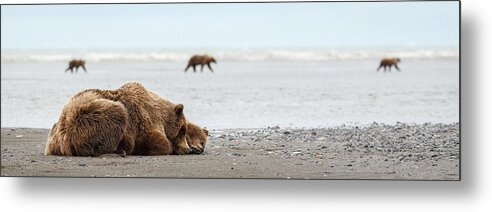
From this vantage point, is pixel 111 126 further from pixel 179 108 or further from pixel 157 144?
pixel 179 108

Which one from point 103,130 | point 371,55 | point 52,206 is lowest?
point 52,206

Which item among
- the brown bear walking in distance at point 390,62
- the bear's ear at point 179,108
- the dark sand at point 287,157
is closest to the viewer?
the dark sand at point 287,157

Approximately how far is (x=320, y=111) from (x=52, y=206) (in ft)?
6.36

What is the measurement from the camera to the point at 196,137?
734 centimetres

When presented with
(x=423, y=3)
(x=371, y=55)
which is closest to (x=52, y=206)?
(x=371, y=55)

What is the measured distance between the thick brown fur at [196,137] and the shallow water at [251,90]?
5cm

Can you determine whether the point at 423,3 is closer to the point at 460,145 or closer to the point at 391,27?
the point at 391,27

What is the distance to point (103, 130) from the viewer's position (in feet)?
23.6

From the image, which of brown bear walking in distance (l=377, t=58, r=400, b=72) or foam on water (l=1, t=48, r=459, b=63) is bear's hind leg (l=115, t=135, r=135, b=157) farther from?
brown bear walking in distance (l=377, t=58, r=400, b=72)

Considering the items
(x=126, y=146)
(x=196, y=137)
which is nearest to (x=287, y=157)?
(x=196, y=137)

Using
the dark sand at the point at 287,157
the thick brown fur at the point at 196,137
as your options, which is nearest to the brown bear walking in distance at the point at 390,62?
the dark sand at the point at 287,157

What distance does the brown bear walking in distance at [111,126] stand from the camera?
7191 mm

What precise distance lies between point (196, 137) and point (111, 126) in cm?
59

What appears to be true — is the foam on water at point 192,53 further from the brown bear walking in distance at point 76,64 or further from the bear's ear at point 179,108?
the bear's ear at point 179,108
